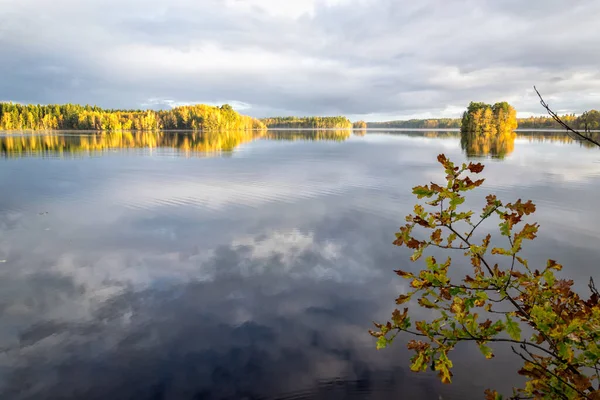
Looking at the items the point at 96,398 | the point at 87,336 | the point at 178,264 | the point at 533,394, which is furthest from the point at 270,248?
the point at 533,394

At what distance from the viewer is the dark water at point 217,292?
775 centimetres

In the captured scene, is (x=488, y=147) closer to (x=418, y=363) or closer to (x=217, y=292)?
(x=217, y=292)

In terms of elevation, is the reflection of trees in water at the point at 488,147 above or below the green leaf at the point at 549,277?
above

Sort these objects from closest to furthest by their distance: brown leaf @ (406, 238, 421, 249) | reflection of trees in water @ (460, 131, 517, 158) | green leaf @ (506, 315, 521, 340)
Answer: green leaf @ (506, 315, 521, 340)
brown leaf @ (406, 238, 421, 249)
reflection of trees in water @ (460, 131, 517, 158)

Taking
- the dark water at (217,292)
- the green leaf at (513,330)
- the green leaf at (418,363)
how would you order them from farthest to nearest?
the dark water at (217,292) < the green leaf at (418,363) < the green leaf at (513,330)

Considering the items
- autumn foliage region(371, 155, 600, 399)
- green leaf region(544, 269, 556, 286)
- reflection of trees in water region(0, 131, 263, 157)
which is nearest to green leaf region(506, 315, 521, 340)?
autumn foliage region(371, 155, 600, 399)

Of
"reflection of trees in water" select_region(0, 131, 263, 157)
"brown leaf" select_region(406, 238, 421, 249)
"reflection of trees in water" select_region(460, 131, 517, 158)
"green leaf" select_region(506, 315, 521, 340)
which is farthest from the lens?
"reflection of trees in water" select_region(0, 131, 263, 157)

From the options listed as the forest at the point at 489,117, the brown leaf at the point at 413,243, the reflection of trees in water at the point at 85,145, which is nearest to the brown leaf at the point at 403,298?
the brown leaf at the point at 413,243

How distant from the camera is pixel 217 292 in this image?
1138 cm

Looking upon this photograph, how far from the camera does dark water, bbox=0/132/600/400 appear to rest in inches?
305

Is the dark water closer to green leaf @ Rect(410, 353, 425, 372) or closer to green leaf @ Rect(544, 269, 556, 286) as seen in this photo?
green leaf @ Rect(410, 353, 425, 372)

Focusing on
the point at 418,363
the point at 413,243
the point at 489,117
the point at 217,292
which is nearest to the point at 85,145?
the point at 217,292

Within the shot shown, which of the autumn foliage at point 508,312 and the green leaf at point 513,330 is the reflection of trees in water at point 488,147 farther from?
the green leaf at point 513,330

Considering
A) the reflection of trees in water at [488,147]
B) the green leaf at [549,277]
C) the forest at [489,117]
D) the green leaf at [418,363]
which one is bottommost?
the green leaf at [418,363]
